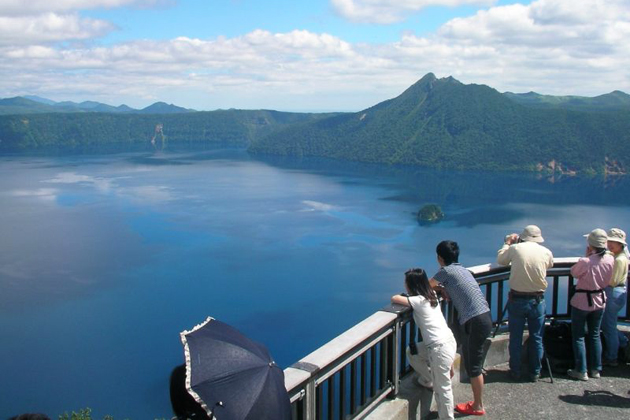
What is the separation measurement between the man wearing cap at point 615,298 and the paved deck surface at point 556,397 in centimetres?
19

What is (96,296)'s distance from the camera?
47125 millimetres

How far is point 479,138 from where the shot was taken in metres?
161

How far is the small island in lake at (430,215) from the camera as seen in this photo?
7625cm

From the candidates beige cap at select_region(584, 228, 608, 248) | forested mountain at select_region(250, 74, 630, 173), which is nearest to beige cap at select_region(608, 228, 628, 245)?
beige cap at select_region(584, 228, 608, 248)

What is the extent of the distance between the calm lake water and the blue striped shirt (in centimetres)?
2953

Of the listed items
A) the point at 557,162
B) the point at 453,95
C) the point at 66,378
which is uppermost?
the point at 453,95

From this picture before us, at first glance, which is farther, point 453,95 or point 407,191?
point 453,95

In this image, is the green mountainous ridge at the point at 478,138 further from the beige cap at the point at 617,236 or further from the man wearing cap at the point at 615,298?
the beige cap at the point at 617,236

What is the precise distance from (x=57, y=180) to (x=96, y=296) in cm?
7462

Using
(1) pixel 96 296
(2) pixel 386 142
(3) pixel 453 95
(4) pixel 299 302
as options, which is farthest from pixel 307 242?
(3) pixel 453 95

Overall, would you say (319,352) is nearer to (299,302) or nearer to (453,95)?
(299,302)

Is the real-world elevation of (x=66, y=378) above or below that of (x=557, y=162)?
below

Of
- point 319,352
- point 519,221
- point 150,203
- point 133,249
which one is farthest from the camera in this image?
point 150,203

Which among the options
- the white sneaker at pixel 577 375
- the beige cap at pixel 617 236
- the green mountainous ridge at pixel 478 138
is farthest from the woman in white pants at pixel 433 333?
the green mountainous ridge at pixel 478 138
